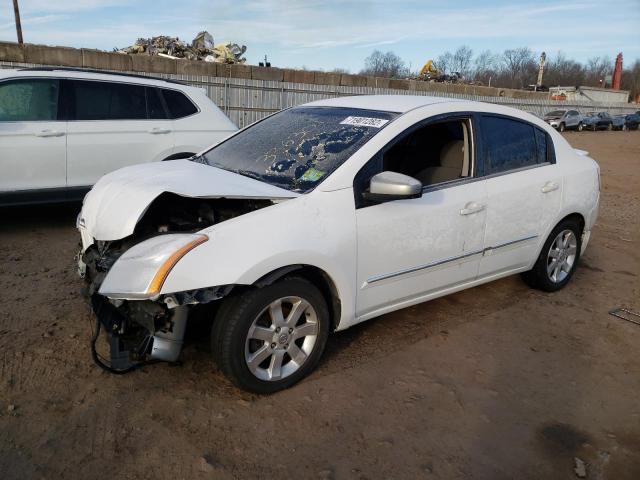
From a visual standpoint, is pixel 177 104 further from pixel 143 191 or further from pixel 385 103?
pixel 143 191

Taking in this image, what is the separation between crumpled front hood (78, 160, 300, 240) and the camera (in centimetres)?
302

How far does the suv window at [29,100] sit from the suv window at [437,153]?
3.97 m

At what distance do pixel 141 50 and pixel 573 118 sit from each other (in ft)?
86.0

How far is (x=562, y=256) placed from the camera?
4992mm

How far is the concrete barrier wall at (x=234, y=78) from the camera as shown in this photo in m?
12.2

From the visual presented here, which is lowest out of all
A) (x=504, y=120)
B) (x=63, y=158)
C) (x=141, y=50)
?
(x=63, y=158)

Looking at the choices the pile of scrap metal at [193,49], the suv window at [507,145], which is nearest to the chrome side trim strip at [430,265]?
the suv window at [507,145]

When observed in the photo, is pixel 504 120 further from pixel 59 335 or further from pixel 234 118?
pixel 234 118

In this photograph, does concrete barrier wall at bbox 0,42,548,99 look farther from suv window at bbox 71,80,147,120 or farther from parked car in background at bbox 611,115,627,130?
parked car in background at bbox 611,115,627,130

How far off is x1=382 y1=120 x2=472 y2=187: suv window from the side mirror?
644 millimetres

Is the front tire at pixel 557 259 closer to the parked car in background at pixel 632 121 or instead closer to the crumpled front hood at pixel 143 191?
the crumpled front hood at pixel 143 191

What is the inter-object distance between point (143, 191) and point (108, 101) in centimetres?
362

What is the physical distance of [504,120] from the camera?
170 inches

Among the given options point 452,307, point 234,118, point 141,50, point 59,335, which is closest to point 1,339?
point 59,335
